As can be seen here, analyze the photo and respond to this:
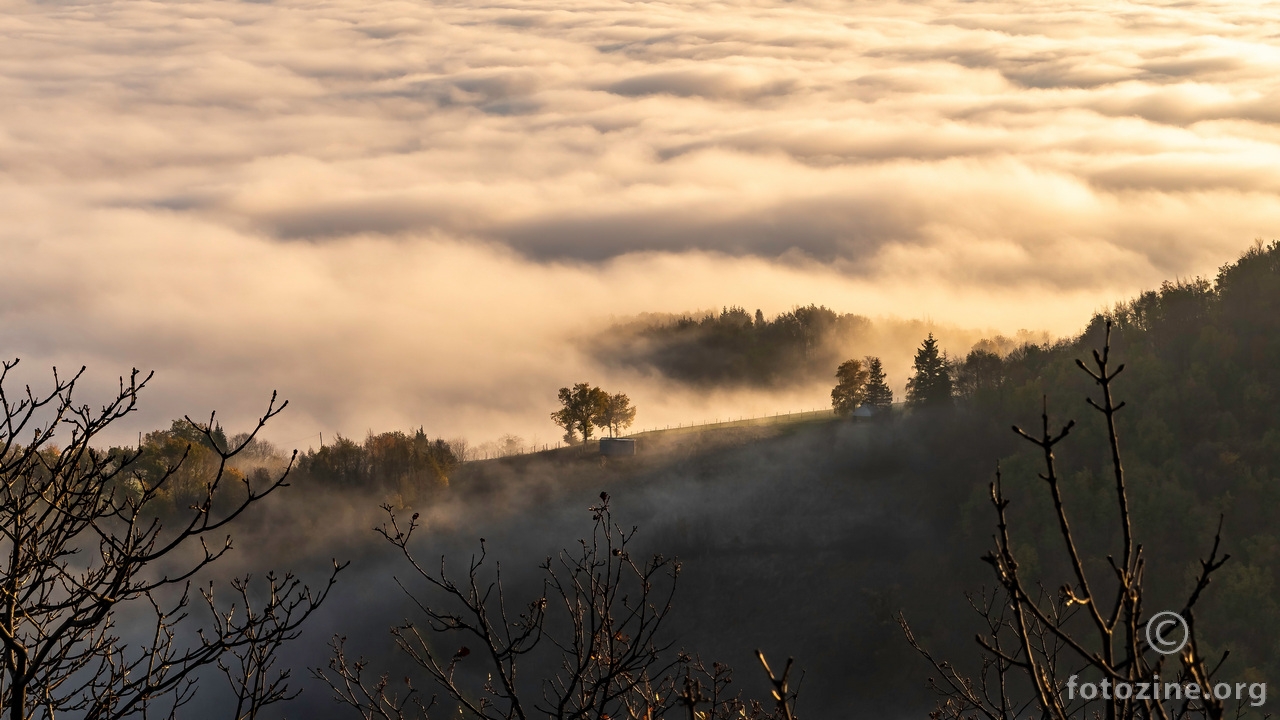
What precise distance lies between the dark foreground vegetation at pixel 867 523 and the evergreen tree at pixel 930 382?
0.92 feet

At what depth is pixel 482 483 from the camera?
129625 millimetres

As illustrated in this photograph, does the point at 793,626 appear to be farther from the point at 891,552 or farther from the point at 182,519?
the point at 182,519

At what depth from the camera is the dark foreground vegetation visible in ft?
286

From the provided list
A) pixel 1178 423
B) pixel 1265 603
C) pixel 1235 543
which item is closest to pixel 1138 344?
pixel 1178 423

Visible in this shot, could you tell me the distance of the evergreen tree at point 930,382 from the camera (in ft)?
383

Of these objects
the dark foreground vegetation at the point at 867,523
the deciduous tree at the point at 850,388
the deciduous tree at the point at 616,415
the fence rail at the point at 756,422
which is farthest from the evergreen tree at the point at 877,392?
the deciduous tree at the point at 616,415

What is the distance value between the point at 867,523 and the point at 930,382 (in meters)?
20.8

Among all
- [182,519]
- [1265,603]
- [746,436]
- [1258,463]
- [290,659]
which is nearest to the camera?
[1265,603]

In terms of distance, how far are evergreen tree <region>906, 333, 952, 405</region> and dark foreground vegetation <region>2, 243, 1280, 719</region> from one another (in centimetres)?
28

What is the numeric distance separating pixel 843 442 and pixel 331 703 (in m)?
57.7

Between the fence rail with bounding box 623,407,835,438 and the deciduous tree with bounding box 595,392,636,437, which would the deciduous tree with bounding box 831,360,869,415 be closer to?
the fence rail with bounding box 623,407,835,438

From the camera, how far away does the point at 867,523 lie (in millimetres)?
104062

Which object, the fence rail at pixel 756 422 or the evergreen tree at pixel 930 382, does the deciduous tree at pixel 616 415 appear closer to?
the fence rail at pixel 756 422

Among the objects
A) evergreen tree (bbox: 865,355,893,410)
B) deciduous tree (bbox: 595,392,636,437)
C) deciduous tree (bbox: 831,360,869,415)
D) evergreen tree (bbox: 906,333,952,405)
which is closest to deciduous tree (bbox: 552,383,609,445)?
deciduous tree (bbox: 595,392,636,437)
